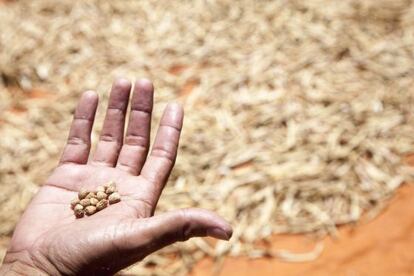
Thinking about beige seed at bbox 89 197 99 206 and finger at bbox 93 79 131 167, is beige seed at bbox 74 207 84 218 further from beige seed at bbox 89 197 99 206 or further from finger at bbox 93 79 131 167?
finger at bbox 93 79 131 167

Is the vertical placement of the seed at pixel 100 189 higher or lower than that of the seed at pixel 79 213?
higher

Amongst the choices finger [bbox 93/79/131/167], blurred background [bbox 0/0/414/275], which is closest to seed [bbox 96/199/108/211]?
finger [bbox 93/79/131/167]

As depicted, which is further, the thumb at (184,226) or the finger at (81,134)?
the finger at (81,134)

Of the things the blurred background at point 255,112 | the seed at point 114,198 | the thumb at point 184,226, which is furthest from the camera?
the blurred background at point 255,112

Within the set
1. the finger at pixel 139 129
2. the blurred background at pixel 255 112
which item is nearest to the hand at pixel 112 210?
the finger at pixel 139 129

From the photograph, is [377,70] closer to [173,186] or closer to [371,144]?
[371,144]

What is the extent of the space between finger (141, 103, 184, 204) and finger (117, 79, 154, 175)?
85 mm

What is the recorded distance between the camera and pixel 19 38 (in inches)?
203

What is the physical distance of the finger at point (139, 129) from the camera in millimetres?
2269

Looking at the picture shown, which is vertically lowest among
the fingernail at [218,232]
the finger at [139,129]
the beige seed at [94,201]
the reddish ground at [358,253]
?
the reddish ground at [358,253]

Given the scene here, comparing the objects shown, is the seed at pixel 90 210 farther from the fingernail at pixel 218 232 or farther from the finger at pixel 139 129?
the fingernail at pixel 218 232

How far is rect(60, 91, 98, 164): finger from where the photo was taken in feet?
7.60

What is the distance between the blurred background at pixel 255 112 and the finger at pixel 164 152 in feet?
3.52

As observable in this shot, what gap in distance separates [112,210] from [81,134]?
2.05 ft
